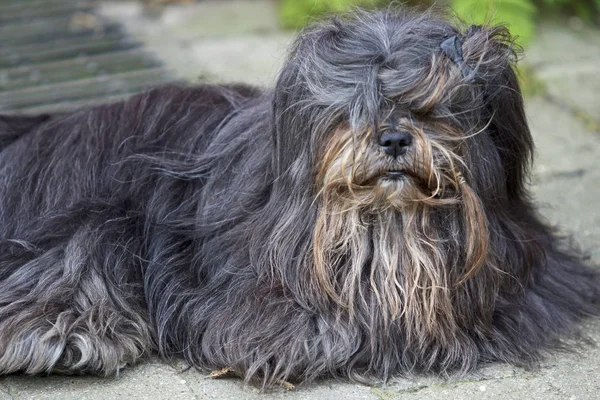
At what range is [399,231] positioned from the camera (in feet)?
11.4

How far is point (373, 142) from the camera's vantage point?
3.31 m

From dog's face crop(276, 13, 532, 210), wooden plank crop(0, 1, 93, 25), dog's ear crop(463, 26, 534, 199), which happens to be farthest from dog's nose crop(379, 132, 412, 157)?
wooden plank crop(0, 1, 93, 25)

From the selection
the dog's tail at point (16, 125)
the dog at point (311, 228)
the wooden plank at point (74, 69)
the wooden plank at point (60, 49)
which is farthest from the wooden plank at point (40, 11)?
the dog at point (311, 228)

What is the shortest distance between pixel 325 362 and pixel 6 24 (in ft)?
15.3

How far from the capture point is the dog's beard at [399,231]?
10.9ft

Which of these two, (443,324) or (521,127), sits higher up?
(521,127)

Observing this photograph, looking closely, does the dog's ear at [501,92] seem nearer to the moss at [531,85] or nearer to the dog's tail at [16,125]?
the dog's tail at [16,125]

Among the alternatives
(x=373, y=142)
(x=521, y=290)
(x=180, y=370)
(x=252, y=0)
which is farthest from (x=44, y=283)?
(x=252, y=0)

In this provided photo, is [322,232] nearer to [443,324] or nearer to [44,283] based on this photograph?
[443,324]

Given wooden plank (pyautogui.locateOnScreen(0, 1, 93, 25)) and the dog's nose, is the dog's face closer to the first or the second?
the dog's nose

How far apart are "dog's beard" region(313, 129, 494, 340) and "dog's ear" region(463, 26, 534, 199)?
0.28 m

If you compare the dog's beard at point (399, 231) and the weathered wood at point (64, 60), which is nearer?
the dog's beard at point (399, 231)

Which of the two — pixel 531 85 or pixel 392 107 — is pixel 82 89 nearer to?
pixel 531 85

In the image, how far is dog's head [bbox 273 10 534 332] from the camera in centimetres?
332
